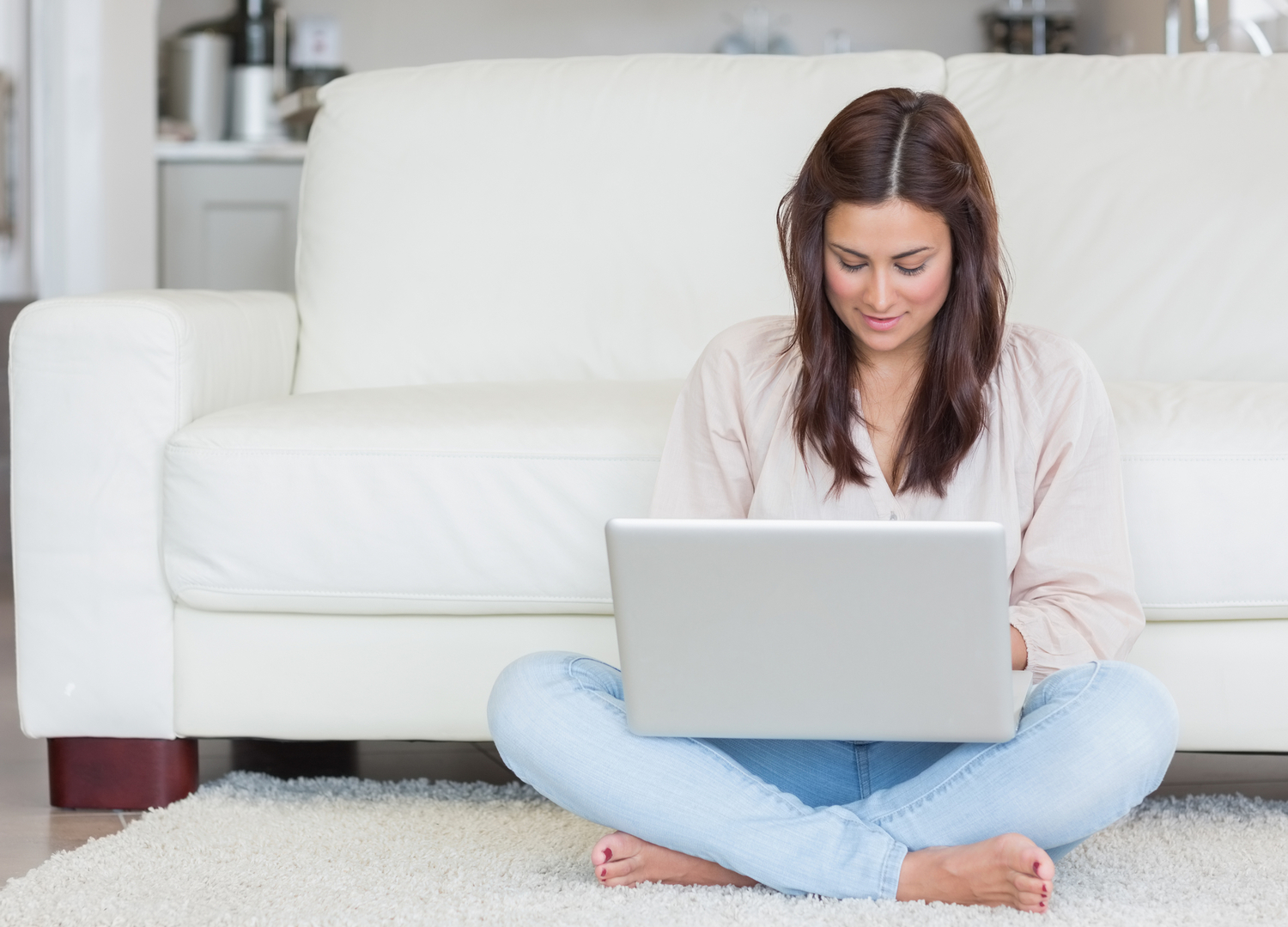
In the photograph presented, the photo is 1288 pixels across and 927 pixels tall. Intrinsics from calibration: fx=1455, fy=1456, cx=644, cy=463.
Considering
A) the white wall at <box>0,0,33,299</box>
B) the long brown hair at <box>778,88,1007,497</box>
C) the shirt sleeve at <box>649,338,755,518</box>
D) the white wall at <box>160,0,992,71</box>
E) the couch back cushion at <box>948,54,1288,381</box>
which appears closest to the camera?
the long brown hair at <box>778,88,1007,497</box>

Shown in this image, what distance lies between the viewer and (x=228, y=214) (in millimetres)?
3764

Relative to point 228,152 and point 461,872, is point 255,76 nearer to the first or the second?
point 228,152

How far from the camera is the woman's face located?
129 centimetres

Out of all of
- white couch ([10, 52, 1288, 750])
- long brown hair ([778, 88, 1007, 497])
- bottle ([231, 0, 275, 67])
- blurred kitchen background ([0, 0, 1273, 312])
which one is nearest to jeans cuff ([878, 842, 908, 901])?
long brown hair ([778, 88, 1007, 497])

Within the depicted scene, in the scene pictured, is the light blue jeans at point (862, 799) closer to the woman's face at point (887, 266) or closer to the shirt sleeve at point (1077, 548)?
the shirt sleeve at point (1077, 548)

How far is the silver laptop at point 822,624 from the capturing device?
105 cm

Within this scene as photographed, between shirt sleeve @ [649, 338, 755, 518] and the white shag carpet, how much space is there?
0.36m

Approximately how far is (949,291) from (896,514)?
214mm

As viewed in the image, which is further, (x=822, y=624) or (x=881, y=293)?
(x=881, y=293)

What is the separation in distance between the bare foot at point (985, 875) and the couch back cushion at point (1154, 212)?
0.96m

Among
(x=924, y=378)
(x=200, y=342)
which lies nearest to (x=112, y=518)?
(x=200, y=342)

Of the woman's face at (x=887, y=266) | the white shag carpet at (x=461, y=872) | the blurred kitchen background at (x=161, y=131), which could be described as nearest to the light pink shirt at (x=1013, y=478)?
the woman's face at (x=887, y=266)

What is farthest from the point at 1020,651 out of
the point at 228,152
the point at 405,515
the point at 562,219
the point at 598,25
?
the point at 598,25

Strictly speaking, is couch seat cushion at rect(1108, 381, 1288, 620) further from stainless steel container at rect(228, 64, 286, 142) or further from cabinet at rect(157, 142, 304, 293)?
stainless steel container at rect(228, 64, 286, 142)
